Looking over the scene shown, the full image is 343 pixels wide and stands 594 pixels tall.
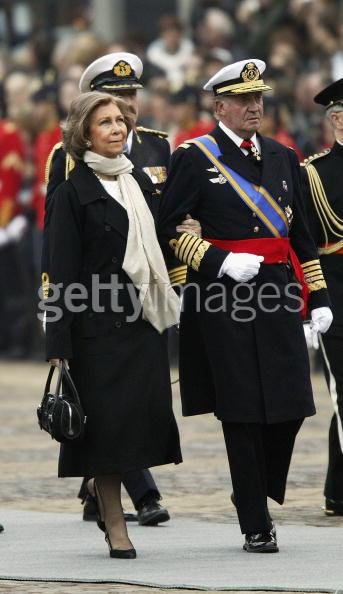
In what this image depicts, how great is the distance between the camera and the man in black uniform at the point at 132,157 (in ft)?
29.8

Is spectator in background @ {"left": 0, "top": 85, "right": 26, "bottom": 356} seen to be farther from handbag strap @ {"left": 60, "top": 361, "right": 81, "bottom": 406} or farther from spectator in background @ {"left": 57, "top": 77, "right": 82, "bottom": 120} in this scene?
handbag strap @ {"left": 60, "top": 361, "right": 81, "bottom": 406}

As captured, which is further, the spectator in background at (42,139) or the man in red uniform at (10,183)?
the man in red uniform at (10,183)

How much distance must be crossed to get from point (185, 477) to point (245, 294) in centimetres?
275

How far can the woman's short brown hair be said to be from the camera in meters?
8.23

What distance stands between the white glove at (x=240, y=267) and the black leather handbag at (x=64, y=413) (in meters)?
0.77

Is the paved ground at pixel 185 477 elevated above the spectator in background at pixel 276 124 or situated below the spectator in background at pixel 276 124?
below

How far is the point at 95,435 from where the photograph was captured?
8.09 metres

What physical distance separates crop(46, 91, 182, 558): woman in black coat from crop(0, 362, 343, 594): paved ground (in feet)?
2.67

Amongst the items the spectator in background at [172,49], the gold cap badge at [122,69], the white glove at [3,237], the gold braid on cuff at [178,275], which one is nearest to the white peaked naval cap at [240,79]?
the gold braid on cuff at [178,275]

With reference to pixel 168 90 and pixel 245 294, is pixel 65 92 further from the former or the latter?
pixel 245 294

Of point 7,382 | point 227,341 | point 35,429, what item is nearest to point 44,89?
point 7,382

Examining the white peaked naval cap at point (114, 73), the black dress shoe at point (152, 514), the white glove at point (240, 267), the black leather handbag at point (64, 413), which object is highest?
the white peaked naval cap at point (114, 73)

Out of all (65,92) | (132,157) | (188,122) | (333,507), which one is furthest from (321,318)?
(65,92)

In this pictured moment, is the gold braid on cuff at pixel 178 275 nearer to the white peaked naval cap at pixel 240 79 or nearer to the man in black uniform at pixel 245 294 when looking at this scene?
the man in black uniform at pixel 245 294
